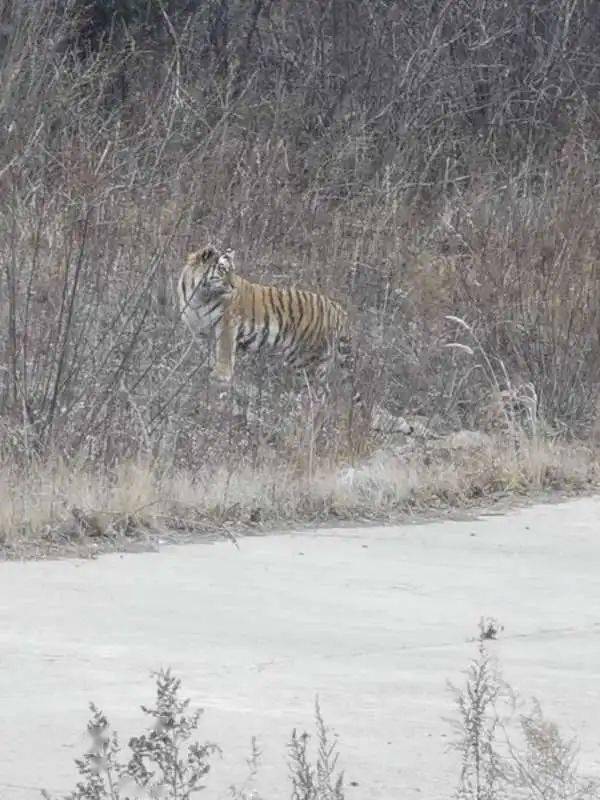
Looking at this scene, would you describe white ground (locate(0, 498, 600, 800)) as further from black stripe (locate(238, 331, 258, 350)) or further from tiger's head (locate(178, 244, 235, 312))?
black stripe (locate(238, 331, 258, 350))

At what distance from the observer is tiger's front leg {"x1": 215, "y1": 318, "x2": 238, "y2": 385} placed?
15.5 meters

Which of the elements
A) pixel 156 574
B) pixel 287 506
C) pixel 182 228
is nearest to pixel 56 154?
pixel 182 228

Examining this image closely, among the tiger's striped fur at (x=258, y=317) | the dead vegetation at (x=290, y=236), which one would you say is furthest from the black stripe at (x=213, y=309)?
the dead vegetation at (x=290, y=236)

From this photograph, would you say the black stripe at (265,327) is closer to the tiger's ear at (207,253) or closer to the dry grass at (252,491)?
the tiger's ear at (207,253)

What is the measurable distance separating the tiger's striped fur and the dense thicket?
0.31 m

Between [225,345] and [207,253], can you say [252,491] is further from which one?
[225,345]

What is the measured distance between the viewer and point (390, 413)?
15367mm

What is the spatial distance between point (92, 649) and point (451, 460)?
5.63 meters

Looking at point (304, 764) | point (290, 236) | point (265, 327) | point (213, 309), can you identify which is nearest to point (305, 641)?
point (304, 764)

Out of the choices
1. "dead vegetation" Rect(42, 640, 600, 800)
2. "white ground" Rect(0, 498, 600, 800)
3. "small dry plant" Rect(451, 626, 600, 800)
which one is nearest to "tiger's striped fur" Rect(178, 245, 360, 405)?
"white ground" Rect(0, 498, 600, 800)

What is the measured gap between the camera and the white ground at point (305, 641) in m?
5.92

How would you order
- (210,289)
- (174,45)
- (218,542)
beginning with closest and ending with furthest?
1. (218,542)
2. (210,289)
3. (174,45)

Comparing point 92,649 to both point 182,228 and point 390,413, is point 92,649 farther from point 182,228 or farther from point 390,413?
point 182,228

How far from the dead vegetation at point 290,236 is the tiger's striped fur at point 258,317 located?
0.28 metres
